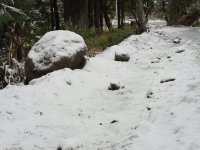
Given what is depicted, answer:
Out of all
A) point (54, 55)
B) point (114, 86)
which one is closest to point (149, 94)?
point (114, 86)

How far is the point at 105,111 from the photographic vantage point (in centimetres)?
729

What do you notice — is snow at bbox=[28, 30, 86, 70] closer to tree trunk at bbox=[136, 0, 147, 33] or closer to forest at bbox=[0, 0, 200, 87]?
forest at bbox=[0, 0, 200, 87]

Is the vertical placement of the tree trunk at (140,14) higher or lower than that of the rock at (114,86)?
higher

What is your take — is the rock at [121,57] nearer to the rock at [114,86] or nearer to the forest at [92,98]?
the forest at [92,98]

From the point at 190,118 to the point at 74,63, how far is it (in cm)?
555

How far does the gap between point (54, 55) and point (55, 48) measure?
290 mm

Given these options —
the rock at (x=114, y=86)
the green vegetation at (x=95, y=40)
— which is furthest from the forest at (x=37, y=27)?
the rock at (x=114, y=86)

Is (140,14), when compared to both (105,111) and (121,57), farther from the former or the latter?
(105,111)

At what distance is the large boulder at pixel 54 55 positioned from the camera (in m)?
10.0

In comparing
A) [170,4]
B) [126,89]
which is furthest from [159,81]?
[170,4]

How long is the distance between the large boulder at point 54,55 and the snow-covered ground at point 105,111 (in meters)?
0.46

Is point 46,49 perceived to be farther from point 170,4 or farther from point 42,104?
point 170,4

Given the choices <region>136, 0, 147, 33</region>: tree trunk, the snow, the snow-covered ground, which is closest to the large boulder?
the snow

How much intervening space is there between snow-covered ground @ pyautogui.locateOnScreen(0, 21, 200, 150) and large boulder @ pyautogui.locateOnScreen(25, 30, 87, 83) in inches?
18.0
